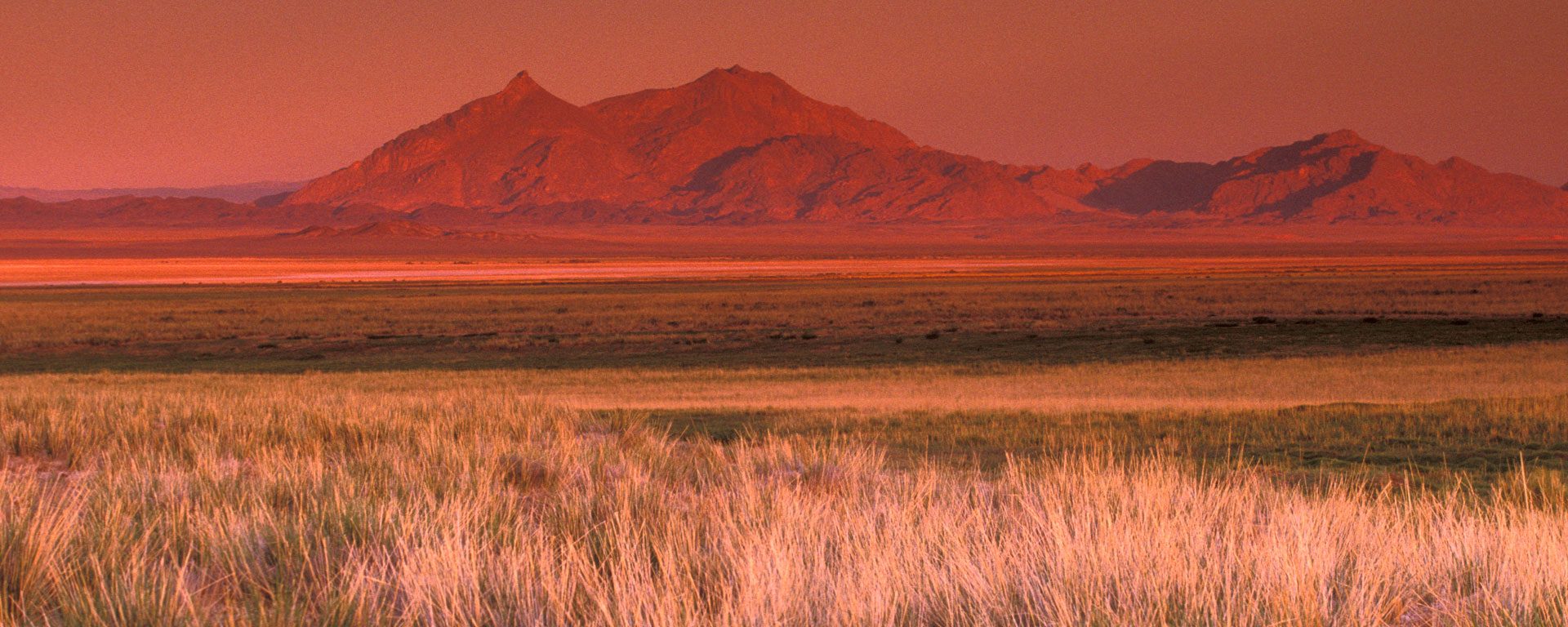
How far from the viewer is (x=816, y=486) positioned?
816cm

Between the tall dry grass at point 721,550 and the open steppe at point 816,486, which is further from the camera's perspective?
the open steppe at point 816,486

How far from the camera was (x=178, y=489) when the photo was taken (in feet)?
23.9

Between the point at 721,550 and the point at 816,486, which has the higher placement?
the point at 721,550

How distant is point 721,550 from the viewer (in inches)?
219

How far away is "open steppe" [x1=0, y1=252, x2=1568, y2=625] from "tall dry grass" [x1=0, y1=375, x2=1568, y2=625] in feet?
0.11

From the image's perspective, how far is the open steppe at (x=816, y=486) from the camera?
4.60 m

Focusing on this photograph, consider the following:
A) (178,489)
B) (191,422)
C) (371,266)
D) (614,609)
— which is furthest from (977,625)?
(371,266)

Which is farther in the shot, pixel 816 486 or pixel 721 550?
pixel 816 486

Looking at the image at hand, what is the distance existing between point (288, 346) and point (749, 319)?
15.1 m

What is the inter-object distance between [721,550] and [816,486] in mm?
2644

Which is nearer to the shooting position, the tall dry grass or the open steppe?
the tall dry grass

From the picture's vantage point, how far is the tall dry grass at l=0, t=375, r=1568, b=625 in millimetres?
4414

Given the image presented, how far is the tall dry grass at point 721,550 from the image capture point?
4.41 metres

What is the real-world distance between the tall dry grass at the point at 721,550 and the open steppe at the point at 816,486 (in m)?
0.03
